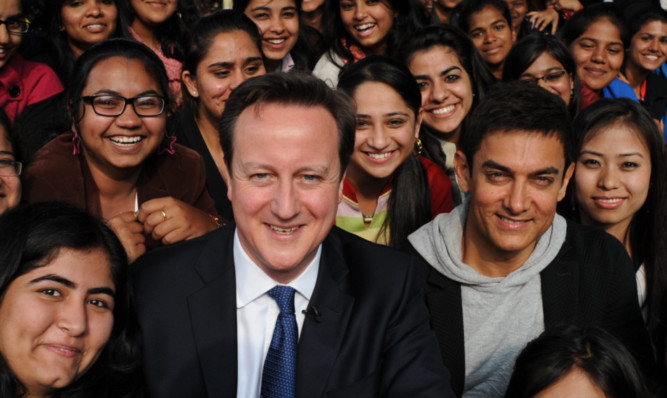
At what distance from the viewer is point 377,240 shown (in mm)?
4172

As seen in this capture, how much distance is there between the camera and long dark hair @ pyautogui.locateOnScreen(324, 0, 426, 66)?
5.63 m

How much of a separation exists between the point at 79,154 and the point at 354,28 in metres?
2.59

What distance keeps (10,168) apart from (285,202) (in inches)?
49.1

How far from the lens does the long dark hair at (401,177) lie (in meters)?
4.17

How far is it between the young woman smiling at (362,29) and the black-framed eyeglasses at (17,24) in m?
2.04

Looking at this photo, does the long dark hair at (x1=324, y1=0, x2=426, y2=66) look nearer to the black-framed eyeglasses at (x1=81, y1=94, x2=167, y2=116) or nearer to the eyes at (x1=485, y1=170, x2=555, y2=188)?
the black-framed eyeglasses at (x1=81, y1=94, x2=167, y2=116)

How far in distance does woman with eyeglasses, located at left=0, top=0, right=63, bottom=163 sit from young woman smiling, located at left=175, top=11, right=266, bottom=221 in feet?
2.23

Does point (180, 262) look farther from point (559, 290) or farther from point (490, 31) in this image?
point (490, 31)

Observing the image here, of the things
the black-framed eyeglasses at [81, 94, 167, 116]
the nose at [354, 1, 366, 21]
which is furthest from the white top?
the nose at [354, 1, 366, 21]

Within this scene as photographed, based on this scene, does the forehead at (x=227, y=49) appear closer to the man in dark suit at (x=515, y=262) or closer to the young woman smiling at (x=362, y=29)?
the young woman smiling at (x=362, y=29)

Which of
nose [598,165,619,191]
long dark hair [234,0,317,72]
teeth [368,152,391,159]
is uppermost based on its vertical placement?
long dark hair [234,0,317,72]

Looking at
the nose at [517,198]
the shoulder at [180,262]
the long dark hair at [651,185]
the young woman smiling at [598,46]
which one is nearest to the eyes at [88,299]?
the shoulder at [180,262]

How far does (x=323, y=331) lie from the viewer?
246cm

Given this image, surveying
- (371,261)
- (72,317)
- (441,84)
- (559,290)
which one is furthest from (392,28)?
(72,317)
